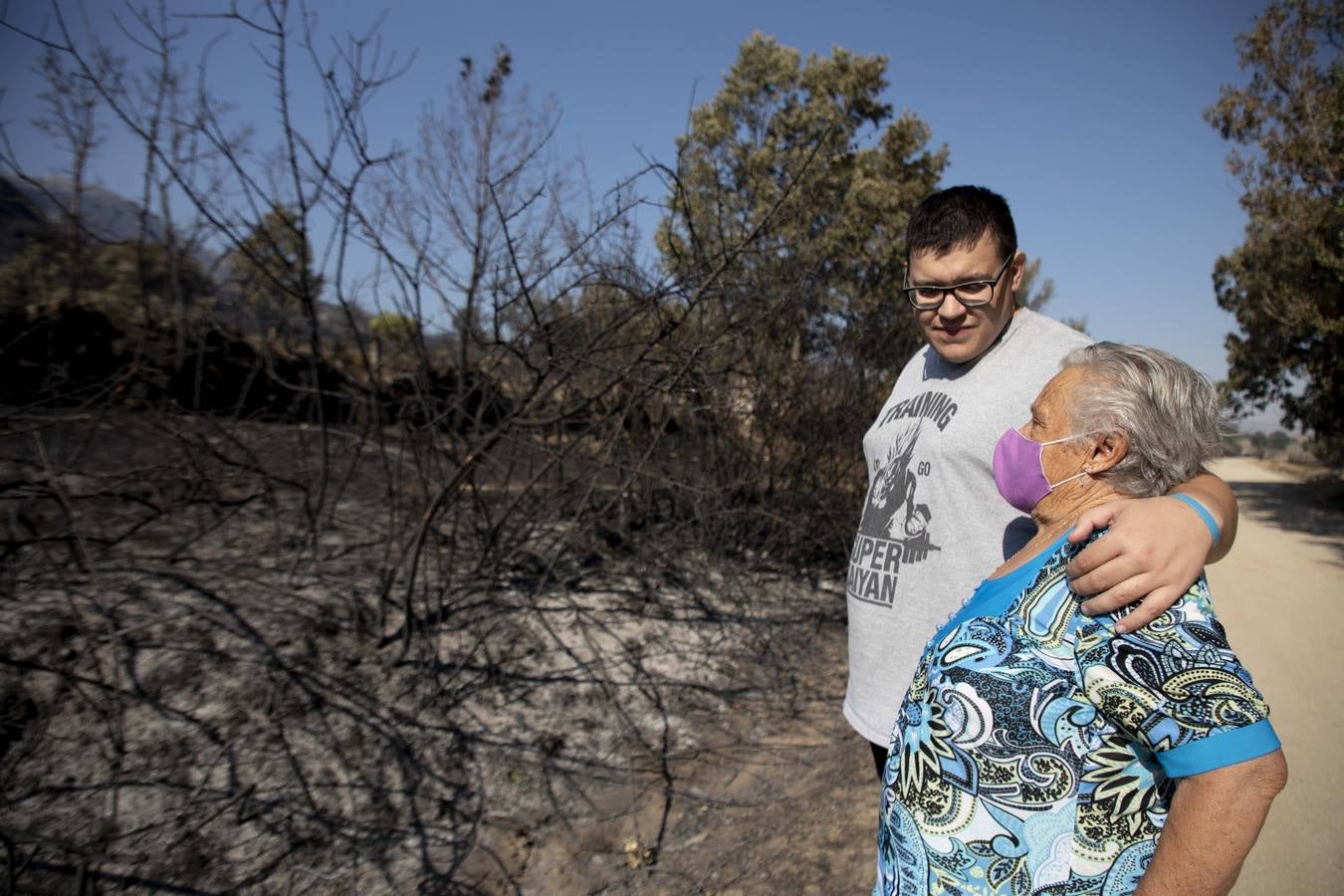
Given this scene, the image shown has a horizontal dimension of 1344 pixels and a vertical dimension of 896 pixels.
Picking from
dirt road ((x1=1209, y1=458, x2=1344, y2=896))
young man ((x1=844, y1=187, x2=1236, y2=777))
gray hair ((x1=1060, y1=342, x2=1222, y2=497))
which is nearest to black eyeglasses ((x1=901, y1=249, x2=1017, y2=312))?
young man ((x1=844, y1=187, x2=1236, y2=777))

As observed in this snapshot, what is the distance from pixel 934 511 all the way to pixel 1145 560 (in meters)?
0.67

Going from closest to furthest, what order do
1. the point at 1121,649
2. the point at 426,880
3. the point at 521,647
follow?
the point at 1121,649 → the point at 426,880 → the point at 521,647

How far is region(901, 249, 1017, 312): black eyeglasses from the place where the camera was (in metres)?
1.61

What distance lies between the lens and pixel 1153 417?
1.16m

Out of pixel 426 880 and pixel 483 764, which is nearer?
pixel 426 880

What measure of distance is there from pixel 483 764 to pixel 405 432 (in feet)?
5.81

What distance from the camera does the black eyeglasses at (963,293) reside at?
1.61 metres

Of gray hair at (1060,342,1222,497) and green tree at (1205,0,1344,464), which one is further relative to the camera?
green tree at (1205,0,1344,464)

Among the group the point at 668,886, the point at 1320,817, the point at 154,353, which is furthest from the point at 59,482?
the point at 1320,817

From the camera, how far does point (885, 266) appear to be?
6977 mm

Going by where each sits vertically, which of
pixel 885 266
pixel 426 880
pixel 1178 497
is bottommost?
pixel 426 880

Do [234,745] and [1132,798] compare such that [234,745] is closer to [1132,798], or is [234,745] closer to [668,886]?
[668,886]

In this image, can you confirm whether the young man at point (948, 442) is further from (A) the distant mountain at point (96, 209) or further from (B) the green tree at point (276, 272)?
(A) the distant mountain at point (96, 209)

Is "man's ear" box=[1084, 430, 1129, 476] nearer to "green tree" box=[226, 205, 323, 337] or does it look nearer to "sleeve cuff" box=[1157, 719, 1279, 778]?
"sleeve cuff" box=[1157, 719, 1279, 778]
